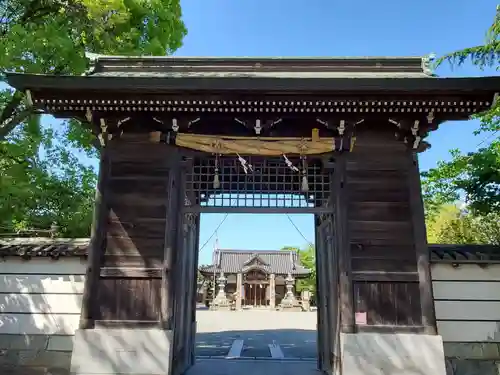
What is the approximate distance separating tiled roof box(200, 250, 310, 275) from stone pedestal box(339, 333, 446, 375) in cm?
3610

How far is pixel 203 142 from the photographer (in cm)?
705

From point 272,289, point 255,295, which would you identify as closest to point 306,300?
point 272,289

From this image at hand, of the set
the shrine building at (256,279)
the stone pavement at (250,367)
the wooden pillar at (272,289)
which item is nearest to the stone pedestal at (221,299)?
the shrine building at (256,279)

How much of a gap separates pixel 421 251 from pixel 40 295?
6682 mm

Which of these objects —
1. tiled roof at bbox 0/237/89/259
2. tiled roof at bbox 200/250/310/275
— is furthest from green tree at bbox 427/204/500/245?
tiled roof at bbox 200/250/310/275

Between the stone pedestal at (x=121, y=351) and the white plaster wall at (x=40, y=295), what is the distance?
0.82m

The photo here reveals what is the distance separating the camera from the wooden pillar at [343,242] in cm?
645

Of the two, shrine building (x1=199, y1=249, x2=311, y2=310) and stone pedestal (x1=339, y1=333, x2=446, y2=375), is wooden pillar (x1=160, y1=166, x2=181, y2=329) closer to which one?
stone pedestal (x1=339, y1=333, x2=446, y2=375)

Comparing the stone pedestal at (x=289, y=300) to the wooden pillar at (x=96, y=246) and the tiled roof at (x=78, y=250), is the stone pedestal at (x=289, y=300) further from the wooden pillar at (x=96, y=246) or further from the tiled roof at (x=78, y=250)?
the wooden pillar at (x=96, y=246)

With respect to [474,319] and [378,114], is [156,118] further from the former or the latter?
[474,319]

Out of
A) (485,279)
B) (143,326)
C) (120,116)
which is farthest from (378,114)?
(143,326)

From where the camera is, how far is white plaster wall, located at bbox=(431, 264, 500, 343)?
6887 millimetres

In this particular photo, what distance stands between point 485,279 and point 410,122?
3.14 meters

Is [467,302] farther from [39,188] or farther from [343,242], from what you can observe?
[39,188]
